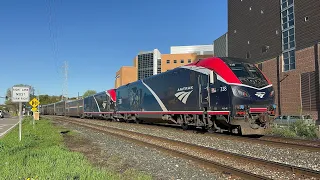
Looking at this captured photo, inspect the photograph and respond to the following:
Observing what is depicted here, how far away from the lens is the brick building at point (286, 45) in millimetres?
33406

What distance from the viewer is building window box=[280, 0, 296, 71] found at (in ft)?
121

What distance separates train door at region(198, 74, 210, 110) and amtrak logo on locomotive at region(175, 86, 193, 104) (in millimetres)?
966

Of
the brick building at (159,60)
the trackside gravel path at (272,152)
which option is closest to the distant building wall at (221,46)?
the brick building at (159,60)

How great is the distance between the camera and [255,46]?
148 feet

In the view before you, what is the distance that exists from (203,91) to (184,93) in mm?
2044

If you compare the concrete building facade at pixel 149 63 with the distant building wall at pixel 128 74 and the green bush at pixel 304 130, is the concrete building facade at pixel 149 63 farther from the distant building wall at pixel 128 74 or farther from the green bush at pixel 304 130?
the green bush at pixel 304 130

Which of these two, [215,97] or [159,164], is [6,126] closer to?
[215,97]

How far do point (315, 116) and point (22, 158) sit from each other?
106ft

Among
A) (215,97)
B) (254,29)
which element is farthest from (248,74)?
(254,29)

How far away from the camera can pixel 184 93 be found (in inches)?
627

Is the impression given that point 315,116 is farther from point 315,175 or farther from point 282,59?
point 315,175

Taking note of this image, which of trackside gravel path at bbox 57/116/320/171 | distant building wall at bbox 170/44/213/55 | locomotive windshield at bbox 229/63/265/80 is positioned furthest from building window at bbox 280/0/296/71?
distant building wall at bbox 170/44/213/55

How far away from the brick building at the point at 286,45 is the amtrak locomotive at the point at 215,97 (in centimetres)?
1555

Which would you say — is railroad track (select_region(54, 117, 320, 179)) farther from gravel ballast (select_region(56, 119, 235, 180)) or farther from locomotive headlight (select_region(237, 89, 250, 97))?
locomotive headlight (select_region(237, 89, 250, 97))
